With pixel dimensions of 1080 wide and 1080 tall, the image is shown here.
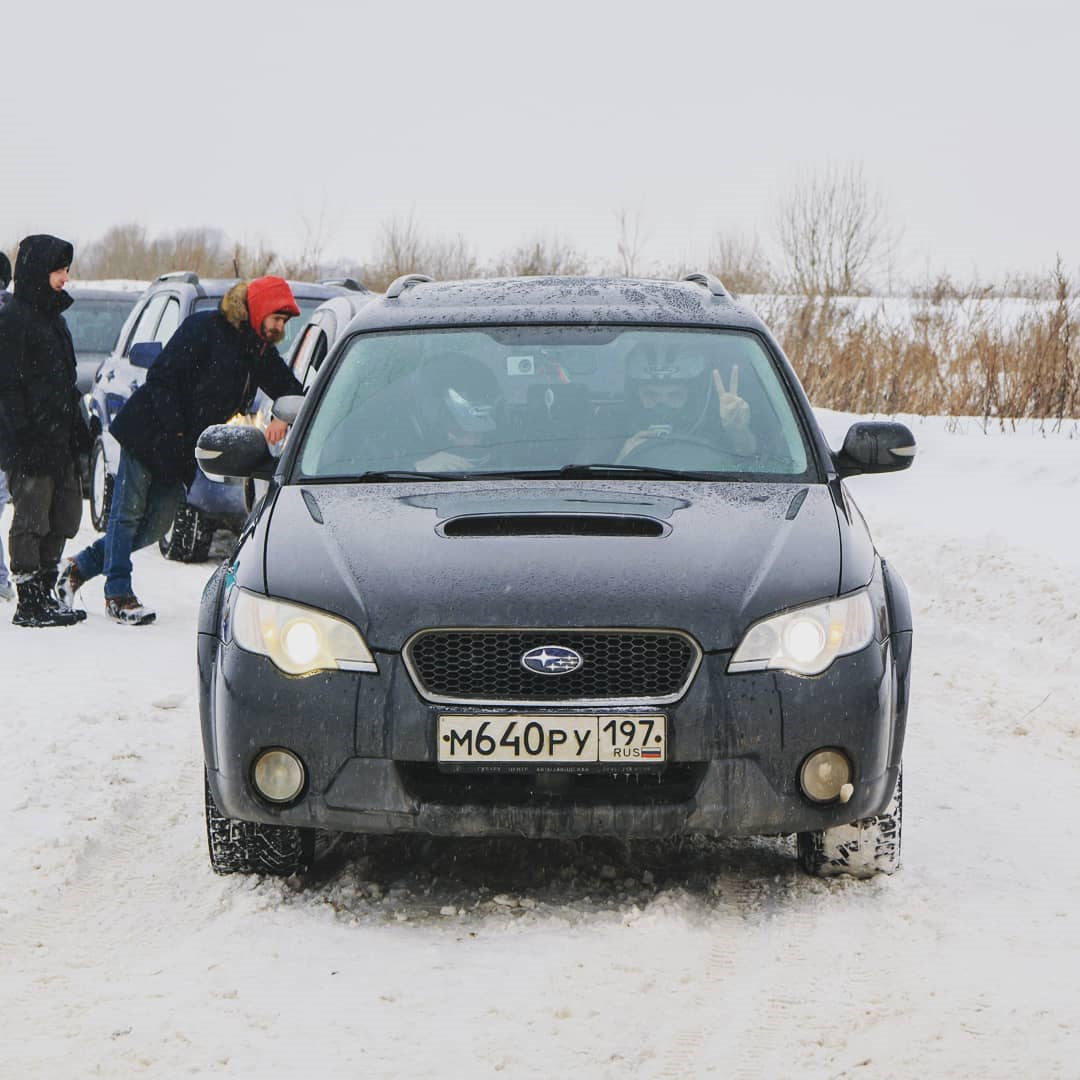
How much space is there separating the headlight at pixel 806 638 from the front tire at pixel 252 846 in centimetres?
136

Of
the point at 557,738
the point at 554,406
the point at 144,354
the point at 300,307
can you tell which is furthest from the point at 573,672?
the point at 300,307

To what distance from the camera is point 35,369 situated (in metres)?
8.30

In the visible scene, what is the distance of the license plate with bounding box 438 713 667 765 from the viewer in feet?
13.2

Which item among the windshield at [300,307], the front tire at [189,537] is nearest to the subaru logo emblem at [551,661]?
the front tire at [189,537]

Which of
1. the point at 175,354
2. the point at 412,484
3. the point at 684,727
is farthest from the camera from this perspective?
the point at 175,354

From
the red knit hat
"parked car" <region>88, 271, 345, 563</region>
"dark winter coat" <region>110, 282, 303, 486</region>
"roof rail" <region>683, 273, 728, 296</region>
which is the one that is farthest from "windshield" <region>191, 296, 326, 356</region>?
"roof rail" <region>683, 273, 728, 296</region>

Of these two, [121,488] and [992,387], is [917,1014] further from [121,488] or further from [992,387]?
[992,387]

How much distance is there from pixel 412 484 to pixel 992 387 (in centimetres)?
1244

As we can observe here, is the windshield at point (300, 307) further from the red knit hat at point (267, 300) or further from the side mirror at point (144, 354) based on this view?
the red knit hat at point (267, 300)

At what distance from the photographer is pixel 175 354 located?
854cm

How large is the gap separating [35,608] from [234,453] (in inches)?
150

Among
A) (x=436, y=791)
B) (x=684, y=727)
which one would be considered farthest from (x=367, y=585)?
(x=684, y=727)

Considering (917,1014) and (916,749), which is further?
(916,749)

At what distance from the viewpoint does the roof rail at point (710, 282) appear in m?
6.19
